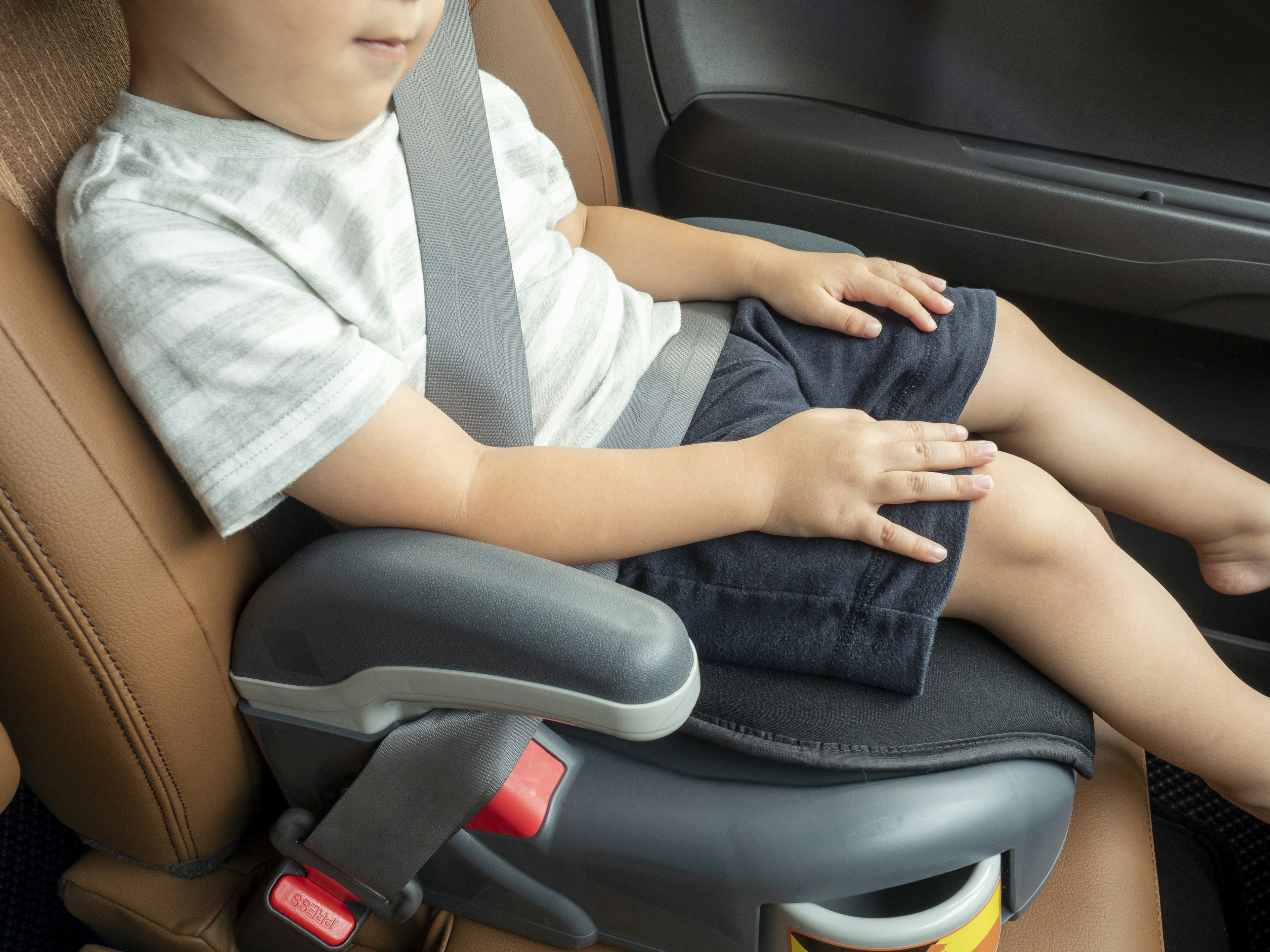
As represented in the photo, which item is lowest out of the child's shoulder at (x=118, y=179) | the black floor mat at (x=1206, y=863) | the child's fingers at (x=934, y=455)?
the black floor mat at (x=1206, y=863)

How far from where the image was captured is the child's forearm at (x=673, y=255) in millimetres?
892

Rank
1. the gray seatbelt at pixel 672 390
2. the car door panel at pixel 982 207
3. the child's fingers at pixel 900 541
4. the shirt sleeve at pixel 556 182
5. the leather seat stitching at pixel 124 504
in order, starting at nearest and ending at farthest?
the leather seat stitching at pixel 124 504 → the child's fingers at pixel 900 541 → the gray seatbelt at pixel 672 390 → the shirt sleeve at pixel 556 182 → the car door panel at pixel 982 207

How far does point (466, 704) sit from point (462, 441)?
165 mm

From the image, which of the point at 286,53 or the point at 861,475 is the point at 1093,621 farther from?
the point at 286,53

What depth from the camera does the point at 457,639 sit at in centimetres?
54

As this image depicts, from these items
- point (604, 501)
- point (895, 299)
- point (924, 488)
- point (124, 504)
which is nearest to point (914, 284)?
point (895, 299)

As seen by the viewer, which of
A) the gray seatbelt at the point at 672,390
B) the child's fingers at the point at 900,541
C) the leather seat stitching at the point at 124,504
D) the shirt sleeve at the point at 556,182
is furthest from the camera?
the shirt sleeve at the point at 556,182

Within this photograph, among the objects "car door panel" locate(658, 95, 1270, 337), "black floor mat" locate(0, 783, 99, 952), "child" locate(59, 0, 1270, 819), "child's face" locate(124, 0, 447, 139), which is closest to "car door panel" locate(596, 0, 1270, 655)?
"car door panel" locate(658, 95, 1270, 337)

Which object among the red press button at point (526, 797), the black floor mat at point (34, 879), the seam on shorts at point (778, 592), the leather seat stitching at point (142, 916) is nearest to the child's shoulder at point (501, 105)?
the seam on shorts at point (778, 592)

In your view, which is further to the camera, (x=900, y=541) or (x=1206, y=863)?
(x=1206, y=863)

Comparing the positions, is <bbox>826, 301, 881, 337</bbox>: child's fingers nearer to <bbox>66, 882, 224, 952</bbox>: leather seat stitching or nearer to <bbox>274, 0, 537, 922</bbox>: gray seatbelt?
<bbox>274, 0, 537, 922</bbox>: gray seatbelt

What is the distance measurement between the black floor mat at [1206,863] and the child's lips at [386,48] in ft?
3.09

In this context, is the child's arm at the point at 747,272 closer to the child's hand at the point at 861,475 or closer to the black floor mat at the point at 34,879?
the child's hand at the point at 861,475

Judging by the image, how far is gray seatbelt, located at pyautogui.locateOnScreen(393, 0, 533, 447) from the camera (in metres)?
0.67
